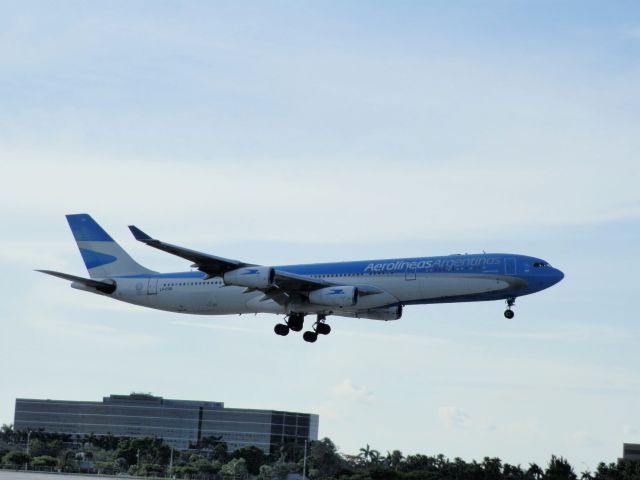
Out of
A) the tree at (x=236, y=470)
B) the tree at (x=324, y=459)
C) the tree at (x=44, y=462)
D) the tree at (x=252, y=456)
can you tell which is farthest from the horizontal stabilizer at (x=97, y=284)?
the tree at (x=252, y=456)

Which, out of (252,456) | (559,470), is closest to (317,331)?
(559,470)

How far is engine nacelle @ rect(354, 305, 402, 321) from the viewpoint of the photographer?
7362 cm

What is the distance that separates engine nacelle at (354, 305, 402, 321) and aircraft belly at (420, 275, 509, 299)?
5111mm

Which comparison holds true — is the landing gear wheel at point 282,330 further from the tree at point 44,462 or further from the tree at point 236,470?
the tree at point 236,470

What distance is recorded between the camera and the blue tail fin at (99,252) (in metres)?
84.2

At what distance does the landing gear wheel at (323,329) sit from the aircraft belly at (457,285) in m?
10.8

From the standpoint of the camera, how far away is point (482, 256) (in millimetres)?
68688

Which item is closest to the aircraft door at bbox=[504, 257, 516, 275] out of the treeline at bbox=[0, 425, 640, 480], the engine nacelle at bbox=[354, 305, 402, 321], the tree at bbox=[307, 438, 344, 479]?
the engine nacelle at bbox=[354, 305, 402, 321]

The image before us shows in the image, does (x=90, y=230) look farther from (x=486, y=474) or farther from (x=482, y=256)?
(x=486, y=474)

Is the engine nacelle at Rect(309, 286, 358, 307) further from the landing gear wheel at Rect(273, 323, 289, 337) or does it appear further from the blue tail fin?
the blue tail fin

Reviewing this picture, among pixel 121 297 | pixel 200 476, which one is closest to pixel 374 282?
pixel 121 297

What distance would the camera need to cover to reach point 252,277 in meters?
69.9

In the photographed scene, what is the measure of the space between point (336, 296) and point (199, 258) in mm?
9253

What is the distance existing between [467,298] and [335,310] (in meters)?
9.33
